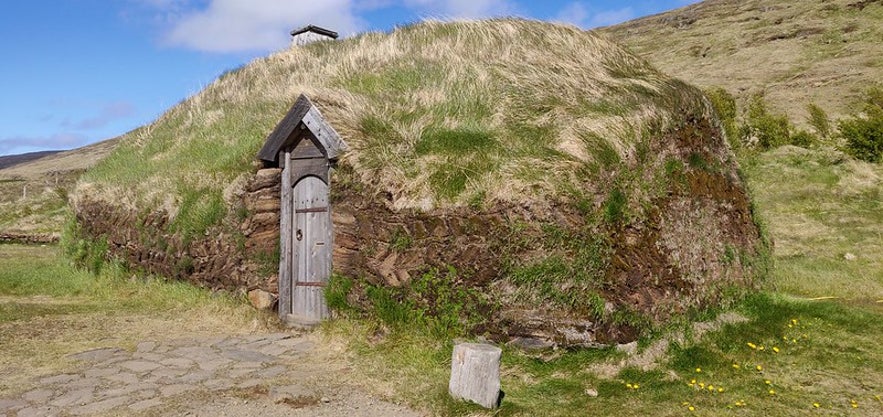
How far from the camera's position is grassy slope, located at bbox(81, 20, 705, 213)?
342 inches

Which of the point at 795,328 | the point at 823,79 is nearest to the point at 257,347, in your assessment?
the point at 795,328

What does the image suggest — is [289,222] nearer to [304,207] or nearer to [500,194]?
[304,207]

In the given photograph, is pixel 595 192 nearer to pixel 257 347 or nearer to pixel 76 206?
pixel 257 347

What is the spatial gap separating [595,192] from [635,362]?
2122 mm

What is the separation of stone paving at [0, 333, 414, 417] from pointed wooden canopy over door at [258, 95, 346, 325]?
2.42 feet

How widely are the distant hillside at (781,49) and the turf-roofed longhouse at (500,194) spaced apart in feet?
114

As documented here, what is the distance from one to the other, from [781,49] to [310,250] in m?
62.0

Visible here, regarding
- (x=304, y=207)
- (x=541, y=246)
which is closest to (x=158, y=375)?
(x=304, y=207)

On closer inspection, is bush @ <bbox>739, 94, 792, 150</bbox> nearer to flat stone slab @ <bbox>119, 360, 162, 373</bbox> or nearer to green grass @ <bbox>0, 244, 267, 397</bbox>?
green grass @ <bbox>0, 244, 267, 397</bbox>

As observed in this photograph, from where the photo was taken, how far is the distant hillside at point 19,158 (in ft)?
285

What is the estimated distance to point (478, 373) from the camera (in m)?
6.15

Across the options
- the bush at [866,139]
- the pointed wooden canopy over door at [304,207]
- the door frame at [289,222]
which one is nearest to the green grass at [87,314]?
the door frame at [289,222]

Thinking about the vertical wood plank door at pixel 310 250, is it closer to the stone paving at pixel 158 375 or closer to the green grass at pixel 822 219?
the stone paving at pixel 158 375

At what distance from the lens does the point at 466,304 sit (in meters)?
8.05
